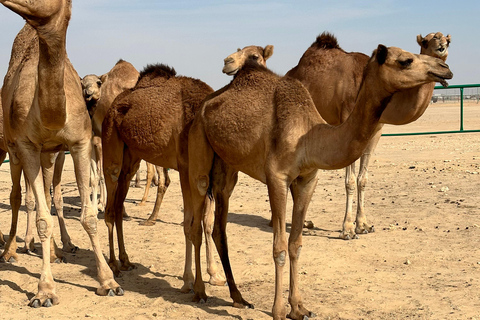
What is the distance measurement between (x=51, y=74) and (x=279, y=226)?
7.91 feet

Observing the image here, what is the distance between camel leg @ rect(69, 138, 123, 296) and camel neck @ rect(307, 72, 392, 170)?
242cm

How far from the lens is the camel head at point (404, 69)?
4.55 m

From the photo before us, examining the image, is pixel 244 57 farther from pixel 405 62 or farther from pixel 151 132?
pixel 405 62

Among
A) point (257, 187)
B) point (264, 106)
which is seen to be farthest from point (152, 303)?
point (257, 187)

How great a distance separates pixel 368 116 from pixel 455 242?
146 inches

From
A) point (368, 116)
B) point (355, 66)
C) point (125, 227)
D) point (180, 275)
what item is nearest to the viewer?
point (368, 116)

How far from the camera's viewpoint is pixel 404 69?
4.59 m

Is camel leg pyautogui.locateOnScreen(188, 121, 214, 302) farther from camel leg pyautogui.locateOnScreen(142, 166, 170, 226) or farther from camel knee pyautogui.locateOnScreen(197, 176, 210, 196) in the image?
camel leg pyautogui.locateOnScreen(142, 166, 170, 226)

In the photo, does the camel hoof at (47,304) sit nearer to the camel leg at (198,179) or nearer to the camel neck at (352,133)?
the camel leg at (198,179)

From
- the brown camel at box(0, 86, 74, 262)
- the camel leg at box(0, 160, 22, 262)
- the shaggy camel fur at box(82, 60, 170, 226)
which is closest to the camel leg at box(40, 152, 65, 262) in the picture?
the brown camel at box(0, 86, 74, 262)

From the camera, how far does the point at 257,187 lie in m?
12.6

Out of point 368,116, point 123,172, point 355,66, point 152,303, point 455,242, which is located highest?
point 355,66

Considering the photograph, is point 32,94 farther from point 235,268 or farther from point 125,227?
point 125,227

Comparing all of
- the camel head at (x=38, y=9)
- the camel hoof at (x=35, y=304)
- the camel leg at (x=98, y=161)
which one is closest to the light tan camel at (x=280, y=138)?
the camel hoof at (x=35, y=304)
